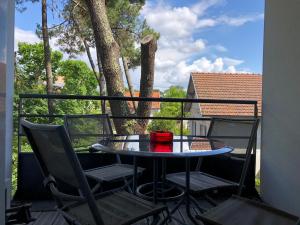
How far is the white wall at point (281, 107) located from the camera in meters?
2.56

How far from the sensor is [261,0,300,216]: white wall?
256 centimetres

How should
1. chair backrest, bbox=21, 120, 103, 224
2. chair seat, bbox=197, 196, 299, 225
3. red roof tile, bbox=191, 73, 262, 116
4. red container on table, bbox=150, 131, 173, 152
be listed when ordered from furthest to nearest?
1. red roof tile, bbox=191, 73, 262, 116
2. red container on table, bbox=150, 131, 173, 152
3. chair seat, bbox=197, 196, 299, 225
4. chair backrest, bbox=21, 120, 103, 224

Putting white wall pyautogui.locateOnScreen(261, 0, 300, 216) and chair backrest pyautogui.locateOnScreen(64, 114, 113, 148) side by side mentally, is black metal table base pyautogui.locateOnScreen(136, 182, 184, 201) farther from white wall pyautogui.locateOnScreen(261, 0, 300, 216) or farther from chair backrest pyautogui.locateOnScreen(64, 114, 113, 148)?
white wall pyautogui.locateOnScreen(261, 0, 300, 216)

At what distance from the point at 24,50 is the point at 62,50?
250 cm

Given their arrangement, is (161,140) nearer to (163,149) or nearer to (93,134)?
(163,149)

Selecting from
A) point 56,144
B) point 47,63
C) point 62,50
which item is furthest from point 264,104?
point 62,50

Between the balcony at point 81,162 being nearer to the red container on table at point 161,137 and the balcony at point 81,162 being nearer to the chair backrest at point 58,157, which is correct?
the red container on table at point 161,137

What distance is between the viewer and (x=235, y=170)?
3.26 m

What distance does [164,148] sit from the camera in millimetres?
1964

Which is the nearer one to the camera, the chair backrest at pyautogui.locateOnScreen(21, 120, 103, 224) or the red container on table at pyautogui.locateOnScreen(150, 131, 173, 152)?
the chair backrest at pyautogui.locateOnScreen(21, 120, 103, 224)

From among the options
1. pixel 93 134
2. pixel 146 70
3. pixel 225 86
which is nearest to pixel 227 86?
pixel 225 86

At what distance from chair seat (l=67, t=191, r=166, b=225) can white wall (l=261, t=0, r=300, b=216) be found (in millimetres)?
1478

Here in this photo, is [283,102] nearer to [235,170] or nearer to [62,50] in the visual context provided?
[235,170]

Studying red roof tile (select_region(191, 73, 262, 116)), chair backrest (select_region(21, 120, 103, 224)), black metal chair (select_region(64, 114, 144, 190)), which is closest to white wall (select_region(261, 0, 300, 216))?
black metal chair (select_region(64, 114, 144, 190))
